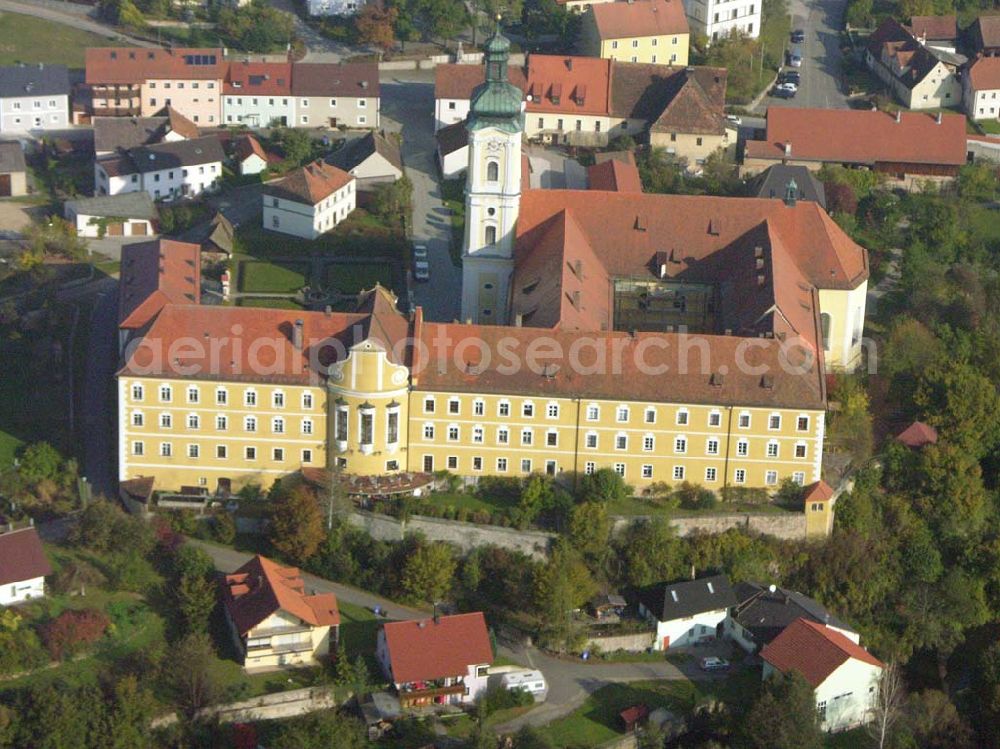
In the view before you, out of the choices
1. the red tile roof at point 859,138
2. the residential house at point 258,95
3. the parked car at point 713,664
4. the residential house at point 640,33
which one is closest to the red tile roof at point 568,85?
the residential house at point 640,33

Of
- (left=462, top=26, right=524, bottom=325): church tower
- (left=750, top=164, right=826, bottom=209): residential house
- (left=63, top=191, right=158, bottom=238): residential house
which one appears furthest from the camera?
(left=63, top=191, right=158, bottom=238): residential house

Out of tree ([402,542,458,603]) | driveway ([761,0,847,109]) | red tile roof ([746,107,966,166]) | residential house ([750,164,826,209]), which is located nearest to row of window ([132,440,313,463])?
tree ([402,542,458,603])

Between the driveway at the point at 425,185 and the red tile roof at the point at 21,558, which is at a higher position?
the driveway at the point at 425,185

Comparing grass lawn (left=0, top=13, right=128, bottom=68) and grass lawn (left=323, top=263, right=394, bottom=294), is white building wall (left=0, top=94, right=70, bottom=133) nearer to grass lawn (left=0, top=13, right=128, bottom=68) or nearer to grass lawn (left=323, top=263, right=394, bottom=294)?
grass lawn (left=0, top=13, right=128, bottom=68)

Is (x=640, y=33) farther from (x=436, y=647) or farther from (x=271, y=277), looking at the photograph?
(x=436, y=647)

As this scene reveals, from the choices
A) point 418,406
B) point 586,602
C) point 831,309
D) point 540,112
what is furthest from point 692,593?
point 540,112

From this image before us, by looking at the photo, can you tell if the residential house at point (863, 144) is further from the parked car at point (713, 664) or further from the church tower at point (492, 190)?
the parked car at point (713, 664)

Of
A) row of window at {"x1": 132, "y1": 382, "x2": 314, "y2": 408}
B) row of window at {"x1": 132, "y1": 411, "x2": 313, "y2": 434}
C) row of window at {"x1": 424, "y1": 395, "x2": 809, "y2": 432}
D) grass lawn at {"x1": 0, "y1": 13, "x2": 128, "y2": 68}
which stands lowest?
row of window at {"x1": 132, "y1": 411, "x2": 313, "y2": 434}
